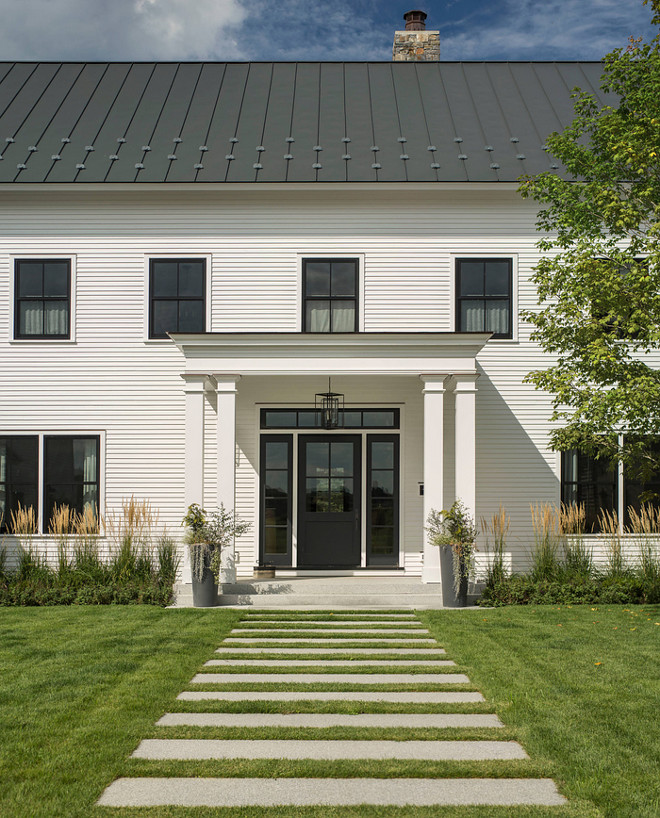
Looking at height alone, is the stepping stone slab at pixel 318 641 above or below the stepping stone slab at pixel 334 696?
below

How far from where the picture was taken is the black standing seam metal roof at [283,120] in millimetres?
13984

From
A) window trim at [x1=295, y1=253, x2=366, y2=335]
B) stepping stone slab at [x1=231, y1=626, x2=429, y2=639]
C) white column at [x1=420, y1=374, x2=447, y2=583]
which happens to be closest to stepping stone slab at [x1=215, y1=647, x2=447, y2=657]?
stepping stone slab at [x1=231, y1=626, x2=429, y2=639]

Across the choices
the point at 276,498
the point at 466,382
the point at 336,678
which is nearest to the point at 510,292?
the point at 466,382

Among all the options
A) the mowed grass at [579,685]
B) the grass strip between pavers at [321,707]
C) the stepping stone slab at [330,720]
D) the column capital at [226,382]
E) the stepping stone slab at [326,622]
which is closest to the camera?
the mowed grass at [579,685]

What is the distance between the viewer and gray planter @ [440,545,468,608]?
1101 cm

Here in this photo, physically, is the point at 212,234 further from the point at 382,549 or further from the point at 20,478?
the point at 382,549

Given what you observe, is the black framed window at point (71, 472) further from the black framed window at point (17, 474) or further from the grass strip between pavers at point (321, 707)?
the grass strip between pavers at point (321, 707)

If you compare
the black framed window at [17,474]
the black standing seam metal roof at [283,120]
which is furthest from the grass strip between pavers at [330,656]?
the black standing seam metal roof at [283,120]

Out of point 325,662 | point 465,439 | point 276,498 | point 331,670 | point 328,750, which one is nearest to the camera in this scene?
point 328,750

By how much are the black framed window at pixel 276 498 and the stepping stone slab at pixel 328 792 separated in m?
9.07

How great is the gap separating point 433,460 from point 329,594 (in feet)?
8.17

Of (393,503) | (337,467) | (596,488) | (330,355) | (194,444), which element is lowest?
(393,503)

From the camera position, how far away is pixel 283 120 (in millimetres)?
15344

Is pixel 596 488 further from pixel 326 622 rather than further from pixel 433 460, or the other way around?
pixel 326 622
